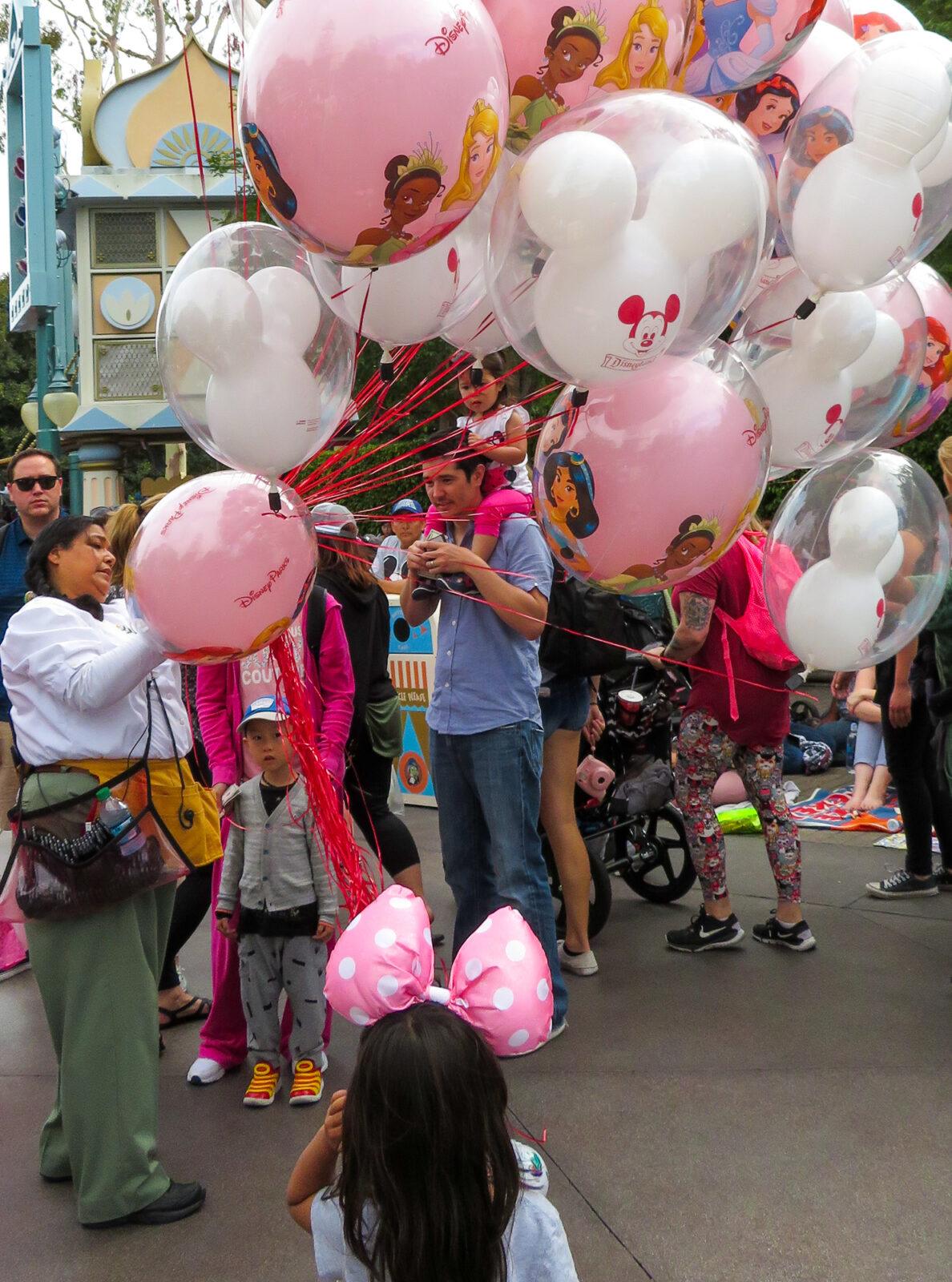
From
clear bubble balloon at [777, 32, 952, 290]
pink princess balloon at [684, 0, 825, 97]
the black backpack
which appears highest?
pink princess balloon at [684, 0, 825, 97]

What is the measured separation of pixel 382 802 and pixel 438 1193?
3016 mm

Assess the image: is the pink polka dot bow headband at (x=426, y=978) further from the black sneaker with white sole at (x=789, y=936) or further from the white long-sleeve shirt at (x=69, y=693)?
the black sneaker with white sole at (x=789, y=936)

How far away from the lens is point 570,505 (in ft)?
6.50

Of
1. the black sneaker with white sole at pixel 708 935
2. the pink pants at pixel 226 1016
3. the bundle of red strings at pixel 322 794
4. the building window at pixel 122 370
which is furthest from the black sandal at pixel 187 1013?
the building window at pixel 122 370

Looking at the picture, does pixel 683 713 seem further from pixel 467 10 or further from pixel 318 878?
pixel 467 10

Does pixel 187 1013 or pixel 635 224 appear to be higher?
pixel 635 224

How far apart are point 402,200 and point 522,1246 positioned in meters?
1.46

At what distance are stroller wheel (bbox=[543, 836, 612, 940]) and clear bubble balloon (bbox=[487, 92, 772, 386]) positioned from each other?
3.09m

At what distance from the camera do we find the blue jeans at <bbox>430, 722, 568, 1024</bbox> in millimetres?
3551

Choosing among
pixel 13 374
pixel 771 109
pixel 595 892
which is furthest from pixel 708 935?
pixel 13 374

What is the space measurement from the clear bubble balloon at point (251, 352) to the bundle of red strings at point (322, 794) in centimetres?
44

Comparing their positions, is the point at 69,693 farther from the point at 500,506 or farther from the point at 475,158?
the point at 475,158

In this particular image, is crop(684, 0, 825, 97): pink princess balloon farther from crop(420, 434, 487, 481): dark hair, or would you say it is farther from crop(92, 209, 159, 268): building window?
crop(92, 209, 159, 268): building window

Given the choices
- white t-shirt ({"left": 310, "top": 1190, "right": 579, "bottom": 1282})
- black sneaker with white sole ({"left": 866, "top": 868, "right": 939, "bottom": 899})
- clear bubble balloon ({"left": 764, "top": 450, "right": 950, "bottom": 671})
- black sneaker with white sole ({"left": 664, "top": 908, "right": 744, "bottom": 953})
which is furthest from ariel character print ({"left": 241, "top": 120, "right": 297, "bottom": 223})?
black sneaker with white sole ({"left": 866, "top": 868, "right": 939, "bottom": 899})
